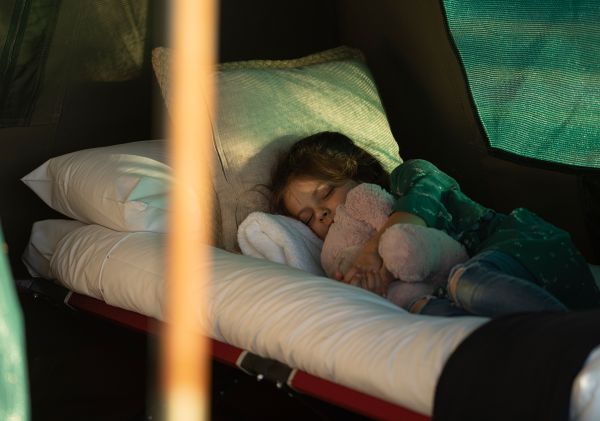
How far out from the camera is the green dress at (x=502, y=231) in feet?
6.15

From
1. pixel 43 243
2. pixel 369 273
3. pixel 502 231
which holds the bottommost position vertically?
pixel 43 243

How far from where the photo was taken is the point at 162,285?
76.4 inches

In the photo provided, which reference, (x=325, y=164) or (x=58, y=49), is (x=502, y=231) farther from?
(x=58, y=49)

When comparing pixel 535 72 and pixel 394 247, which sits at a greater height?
pixel 535 72

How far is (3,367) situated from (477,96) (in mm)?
1816

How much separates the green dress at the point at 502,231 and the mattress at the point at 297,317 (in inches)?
13.9

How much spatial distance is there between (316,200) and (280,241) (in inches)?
6.2

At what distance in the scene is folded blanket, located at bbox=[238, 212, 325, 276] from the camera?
2154 millimetres

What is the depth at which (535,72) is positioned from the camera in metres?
2.51

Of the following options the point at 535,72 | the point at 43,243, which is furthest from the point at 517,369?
the point at 43,243

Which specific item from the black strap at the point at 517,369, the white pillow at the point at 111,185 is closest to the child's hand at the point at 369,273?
the white pillow at the point at 111,185

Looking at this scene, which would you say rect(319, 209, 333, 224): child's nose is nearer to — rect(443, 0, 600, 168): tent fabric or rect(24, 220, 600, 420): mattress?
rect(24, 220, 600, 420): mattress

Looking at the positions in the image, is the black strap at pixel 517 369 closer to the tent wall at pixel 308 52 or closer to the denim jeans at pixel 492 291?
the denim jeans at pixel 492 291

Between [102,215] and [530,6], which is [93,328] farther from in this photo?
[530,6]
